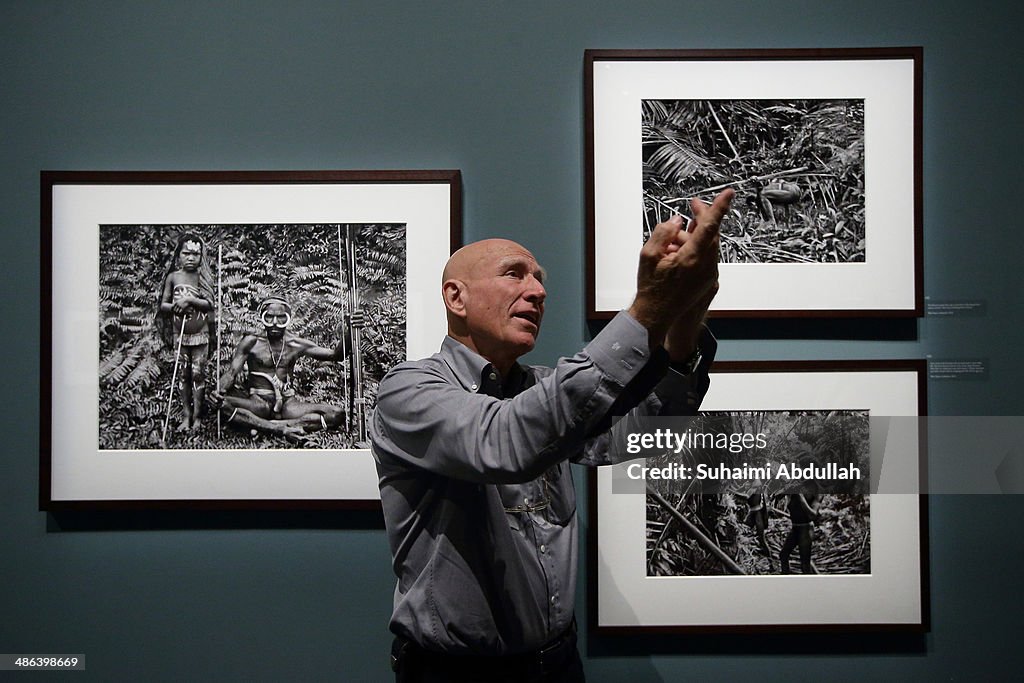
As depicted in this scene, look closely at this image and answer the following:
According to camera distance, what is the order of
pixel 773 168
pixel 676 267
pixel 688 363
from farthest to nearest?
pixel 773 168 → pixel 688 363 → pixel 676 267

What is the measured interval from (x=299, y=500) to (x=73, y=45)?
986 mm

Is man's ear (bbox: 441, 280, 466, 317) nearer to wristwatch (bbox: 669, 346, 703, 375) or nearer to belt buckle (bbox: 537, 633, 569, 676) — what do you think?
wristwatch (bbox: 669, 346, 703, 375)

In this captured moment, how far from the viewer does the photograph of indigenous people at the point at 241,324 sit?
4.38ft

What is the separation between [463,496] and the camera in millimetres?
1011

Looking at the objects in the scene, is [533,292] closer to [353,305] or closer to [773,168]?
[353,305]

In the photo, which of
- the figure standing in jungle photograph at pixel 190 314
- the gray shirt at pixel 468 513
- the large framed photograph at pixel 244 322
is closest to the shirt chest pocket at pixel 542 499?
the gray shirt at pixel 468 513

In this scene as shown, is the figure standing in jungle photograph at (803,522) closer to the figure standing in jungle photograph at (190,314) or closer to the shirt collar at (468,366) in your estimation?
the shirt collar at (468,366)

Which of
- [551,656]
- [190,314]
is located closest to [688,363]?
[551,656]

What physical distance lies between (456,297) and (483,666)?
1.78 ft

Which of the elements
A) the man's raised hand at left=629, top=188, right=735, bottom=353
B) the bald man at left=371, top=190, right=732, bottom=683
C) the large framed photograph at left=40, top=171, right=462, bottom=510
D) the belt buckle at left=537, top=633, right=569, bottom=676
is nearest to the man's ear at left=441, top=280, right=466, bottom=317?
the bald man at left=371, top=190, right=732, bottom=683

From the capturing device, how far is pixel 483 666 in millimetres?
1019

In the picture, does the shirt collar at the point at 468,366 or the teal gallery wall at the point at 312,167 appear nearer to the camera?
the shirt collar at the point at 468,366

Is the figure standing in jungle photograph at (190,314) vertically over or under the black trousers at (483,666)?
over

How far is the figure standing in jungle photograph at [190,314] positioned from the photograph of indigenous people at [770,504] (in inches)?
34.9
